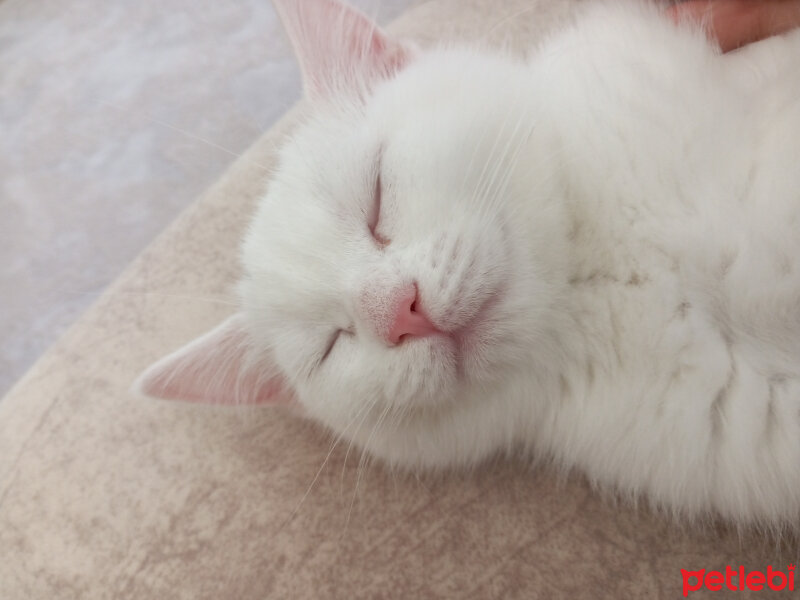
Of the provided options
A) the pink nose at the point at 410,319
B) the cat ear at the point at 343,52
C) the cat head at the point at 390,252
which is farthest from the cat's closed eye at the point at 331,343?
the cat ear at the point at 343,52

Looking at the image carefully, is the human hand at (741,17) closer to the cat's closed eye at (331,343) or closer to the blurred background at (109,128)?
the cat's closed eye at (331,343)

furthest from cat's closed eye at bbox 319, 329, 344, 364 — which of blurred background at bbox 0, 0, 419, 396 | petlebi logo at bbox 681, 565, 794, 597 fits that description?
blurred background at bbox 0, 0, 419, 396

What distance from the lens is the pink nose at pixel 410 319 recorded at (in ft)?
2.53

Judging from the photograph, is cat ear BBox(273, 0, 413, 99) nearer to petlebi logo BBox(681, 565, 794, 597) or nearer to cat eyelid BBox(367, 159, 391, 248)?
cat eyelid BBox(367, 159, 391, 248)

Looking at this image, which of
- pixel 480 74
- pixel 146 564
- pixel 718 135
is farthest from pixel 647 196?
pixel 146 564

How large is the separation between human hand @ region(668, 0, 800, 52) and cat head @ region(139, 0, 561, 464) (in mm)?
327

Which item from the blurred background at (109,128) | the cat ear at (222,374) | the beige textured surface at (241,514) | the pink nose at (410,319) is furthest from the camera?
the blurred background at (109,128)

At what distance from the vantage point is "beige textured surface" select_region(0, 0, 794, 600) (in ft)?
2.88

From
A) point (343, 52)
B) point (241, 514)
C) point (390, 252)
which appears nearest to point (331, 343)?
point (390, 252)

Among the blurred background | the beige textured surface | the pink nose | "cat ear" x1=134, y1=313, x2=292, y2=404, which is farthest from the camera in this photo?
the blurred background

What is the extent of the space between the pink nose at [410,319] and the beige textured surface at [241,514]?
1.07ft

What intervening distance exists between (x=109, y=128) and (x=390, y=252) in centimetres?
199

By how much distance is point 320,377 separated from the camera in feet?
3.10

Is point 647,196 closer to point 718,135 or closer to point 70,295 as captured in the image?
A: point 718,135
